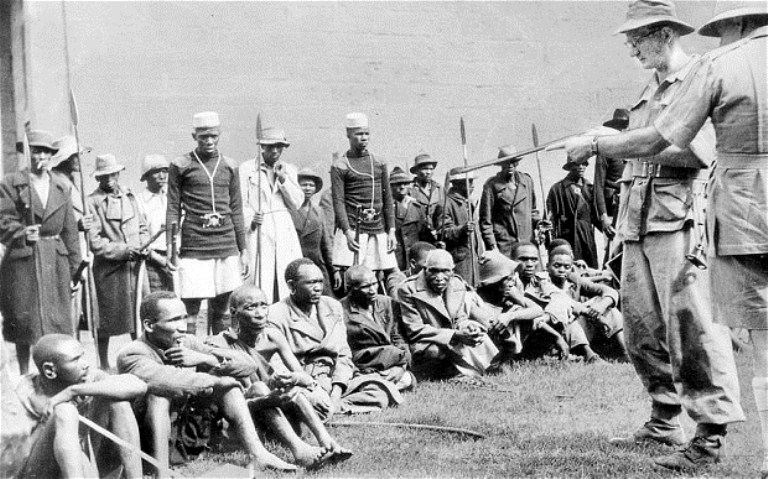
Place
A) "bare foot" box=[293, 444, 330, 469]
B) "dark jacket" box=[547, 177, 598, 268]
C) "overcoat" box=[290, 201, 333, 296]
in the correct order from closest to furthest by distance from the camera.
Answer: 1. "bare foot" box=[293, 444, 330, 469]
2. "overcoat" box=[290, 201, 333, 296]
3. "dark jacket" box=[547, 177, 598, 268]

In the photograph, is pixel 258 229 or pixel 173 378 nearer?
pixel 173 378

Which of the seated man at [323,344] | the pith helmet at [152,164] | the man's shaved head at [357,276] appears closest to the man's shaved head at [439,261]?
the man's shaved head at [357,276]

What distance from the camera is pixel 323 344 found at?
7555mm

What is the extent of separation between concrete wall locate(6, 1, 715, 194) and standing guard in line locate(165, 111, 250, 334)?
1658mm

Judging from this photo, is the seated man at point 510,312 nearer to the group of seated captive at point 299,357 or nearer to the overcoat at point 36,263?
the group of seated captive at point 299,357

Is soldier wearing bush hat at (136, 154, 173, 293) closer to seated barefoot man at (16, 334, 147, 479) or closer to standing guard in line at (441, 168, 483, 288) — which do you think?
standing guard in line at (441, 168, 483, 288)

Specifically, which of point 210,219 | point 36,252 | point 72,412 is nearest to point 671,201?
point 72,412

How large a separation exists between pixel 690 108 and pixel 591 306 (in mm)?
4446

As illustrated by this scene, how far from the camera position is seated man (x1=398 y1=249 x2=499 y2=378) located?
8641 millimetres

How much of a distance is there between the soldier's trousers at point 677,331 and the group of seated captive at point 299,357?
179 centimetres

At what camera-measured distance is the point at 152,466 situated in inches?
218

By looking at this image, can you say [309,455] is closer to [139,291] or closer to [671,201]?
[671,201]

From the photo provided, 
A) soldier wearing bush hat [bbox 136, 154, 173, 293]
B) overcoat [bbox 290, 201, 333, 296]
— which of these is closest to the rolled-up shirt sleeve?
soldier wearing bush hat [bbox 136, 154, 173, 293]

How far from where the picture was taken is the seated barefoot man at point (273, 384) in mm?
6000
